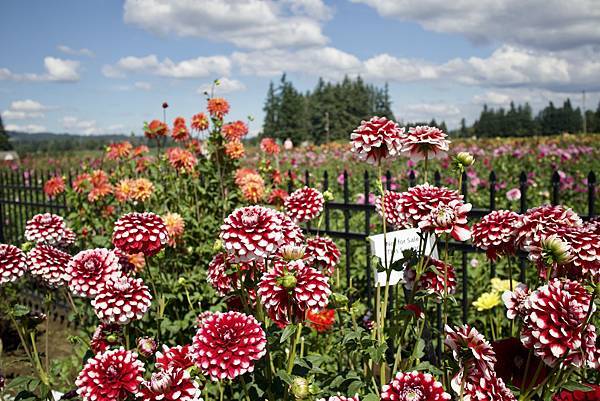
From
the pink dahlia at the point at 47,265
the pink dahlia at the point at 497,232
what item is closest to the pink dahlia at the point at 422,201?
the pink dahlia at the point at 497,232

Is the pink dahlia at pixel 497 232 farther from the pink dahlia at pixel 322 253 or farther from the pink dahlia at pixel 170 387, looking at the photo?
the pink dahlia at pixel 170 387

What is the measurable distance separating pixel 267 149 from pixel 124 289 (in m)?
2.38

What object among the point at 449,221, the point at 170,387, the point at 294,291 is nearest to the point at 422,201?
the point at 449,221

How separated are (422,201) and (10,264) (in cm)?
148

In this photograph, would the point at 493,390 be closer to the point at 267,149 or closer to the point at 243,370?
the point at 243,370

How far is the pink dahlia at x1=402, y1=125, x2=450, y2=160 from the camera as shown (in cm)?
163

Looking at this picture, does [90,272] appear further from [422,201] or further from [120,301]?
[422,201]

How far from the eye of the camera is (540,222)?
4.73 feet

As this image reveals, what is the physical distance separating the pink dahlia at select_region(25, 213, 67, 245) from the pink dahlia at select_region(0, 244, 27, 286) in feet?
1.06

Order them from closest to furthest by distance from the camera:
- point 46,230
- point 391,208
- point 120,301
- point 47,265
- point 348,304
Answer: point 120,301, point 391,208, point 348,304, point 47,265, point 46,230

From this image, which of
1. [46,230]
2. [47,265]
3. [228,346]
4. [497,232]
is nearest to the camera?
[228,346]

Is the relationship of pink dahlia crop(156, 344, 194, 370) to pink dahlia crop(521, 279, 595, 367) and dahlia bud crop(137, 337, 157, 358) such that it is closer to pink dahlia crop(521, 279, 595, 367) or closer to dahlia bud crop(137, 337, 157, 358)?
dahlia bud crop(137, 337, 157, 358)

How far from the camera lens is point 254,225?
4.82 feet

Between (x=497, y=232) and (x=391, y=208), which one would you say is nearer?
(x=497, y=232)
